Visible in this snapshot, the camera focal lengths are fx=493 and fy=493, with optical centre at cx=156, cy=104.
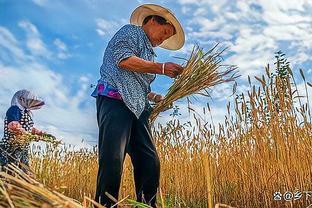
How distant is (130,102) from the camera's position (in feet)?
9.00

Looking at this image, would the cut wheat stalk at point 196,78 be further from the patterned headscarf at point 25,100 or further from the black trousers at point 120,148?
the patterned headscarf at point 25,100

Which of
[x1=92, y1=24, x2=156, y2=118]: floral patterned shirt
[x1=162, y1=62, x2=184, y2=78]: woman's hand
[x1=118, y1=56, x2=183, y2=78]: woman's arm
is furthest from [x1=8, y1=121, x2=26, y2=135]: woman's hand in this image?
[x1=162, y1=62, x2=184, y2=78]: woman's hand

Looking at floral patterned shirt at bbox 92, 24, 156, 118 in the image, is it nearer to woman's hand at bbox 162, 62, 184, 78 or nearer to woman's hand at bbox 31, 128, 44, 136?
woman's hand at bbox 162, 62, 184, 78

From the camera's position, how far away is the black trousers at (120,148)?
2.69 meters

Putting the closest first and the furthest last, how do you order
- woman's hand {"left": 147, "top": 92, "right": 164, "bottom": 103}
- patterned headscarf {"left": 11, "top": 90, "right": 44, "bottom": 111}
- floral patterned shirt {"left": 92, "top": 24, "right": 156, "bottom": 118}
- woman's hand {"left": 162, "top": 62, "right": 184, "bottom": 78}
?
woman's hand {"left": 162, "top": 62, "right": 184, "bottom": 78} < floral patterned shirt {"left": 92, "top": 24, "right": 156, "bottom": 118} < woman's hand {"left": 147, "top": 92, "right": 164, "bottom": 103} < patterned headscarf {"left": 11, "top": 90, "right": 44, "bottom": 111}

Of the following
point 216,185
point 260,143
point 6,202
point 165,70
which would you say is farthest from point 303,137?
point 6,202

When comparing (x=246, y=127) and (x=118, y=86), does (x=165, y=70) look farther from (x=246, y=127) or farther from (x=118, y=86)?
(x=246, y=127)

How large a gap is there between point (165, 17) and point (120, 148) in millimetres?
860

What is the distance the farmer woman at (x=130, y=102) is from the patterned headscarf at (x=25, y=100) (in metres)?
1.89

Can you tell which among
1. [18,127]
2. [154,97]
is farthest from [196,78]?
[18,127]

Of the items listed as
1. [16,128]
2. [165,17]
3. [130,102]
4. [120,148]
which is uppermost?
[165,17]

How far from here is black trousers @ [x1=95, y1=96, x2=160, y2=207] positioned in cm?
269

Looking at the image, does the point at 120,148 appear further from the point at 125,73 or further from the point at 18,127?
the point at 18,127

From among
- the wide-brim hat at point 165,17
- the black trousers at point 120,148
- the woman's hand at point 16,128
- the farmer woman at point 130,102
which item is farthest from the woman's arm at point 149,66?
the woman's hand at point 16,128
